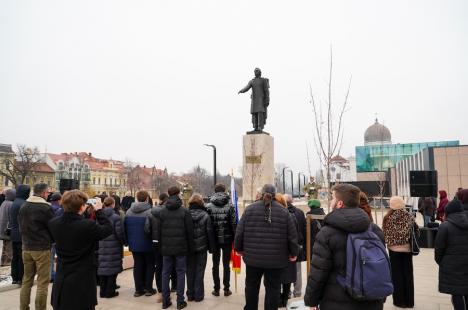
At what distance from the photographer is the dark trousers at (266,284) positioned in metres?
4.69

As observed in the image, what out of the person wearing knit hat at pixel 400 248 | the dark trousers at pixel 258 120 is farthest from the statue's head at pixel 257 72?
the person wearing knit hat at pixel 400 248

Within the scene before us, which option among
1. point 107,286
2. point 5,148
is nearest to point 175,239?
point 107,286

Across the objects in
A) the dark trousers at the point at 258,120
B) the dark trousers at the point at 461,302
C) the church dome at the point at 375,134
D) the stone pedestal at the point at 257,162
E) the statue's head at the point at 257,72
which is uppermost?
the church dome at the point at 375,134

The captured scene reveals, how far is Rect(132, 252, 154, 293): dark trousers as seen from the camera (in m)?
6.62

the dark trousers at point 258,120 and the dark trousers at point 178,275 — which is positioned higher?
the dark trousers at point 258,120

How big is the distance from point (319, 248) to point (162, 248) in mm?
3499

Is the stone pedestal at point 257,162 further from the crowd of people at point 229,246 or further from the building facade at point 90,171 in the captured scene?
the building facade at point 90,171

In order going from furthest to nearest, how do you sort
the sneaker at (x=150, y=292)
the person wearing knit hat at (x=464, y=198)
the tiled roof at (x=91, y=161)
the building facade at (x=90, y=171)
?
the tiled roof at (x=91, y=161)
the building facade at (x=90, y=171)
the sneaker at (x=150, y=292)
the person wearing knit hat at (x=464, y=198)

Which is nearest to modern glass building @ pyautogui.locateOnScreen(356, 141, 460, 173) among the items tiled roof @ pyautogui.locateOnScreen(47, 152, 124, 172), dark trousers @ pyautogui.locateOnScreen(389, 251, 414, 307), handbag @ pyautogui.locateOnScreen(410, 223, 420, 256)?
tiled roof @ pyautogui.locateOnScreen(47, 152, 124, 172)

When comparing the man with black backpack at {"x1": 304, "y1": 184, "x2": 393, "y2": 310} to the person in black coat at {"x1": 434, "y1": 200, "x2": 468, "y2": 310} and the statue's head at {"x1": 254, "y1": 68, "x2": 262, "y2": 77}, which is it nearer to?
the person in black coat at {"x1": 434, "y1": 200, "x2": 468, "y2": 310}

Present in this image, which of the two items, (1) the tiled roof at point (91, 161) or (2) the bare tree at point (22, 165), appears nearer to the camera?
(2) the bare tree at point (22, 165)

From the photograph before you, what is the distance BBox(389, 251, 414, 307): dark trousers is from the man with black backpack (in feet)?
9.65

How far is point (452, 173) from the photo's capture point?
97.3 ft

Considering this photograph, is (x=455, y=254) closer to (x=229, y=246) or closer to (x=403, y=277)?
(x=403, y=277)
